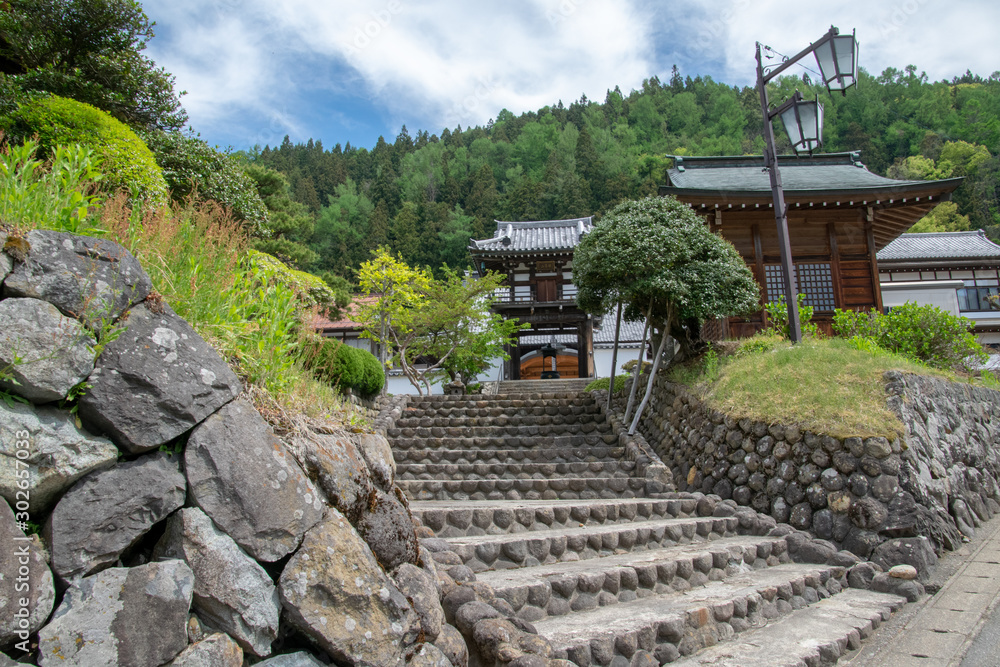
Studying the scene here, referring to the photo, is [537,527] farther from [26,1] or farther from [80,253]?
[26,1]

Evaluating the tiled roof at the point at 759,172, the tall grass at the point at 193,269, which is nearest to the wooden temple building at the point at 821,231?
the tiled roof at the point at 759,172

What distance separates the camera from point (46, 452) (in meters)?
2.06

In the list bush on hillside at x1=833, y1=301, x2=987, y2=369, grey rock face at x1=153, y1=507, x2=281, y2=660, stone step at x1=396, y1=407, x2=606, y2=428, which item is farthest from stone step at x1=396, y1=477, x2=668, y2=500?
bush on hillside at x1=833, y1=301, x2=987, y2=369

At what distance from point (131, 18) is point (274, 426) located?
9.30 meters

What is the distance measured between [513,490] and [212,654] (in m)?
4.67

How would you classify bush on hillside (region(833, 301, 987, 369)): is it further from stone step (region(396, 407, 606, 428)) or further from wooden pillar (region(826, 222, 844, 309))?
stone step (region(396, 407, 606, 428))

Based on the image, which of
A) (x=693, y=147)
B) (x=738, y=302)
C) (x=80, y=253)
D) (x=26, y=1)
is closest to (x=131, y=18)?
(x=26, y=1)

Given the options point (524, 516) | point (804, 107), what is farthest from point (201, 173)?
point (804, 107)

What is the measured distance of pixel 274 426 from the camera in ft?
9.53

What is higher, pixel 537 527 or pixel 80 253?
pixel 80 253

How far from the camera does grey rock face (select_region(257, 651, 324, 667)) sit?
2336 millimetres

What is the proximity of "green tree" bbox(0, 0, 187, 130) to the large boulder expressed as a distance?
8.73 m

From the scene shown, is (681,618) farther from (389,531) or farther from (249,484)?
(249,484)

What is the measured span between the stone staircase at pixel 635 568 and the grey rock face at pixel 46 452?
8.18ft
